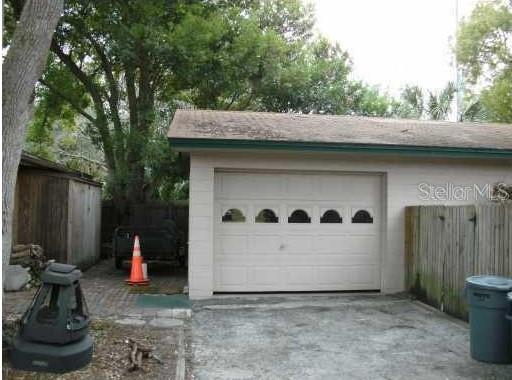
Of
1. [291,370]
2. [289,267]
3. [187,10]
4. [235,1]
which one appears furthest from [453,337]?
[235,1]

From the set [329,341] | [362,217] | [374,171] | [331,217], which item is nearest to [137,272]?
[331,217]

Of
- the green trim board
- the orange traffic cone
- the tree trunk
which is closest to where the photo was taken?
the tree trunk

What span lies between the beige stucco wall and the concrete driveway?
2.35 feet

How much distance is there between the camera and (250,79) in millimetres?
18141

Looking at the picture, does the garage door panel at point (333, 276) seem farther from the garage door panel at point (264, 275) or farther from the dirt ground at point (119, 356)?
the dirt ground at point (119, 356)

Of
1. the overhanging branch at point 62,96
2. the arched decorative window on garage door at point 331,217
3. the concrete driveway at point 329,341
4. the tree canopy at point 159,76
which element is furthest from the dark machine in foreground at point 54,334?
the overhanging branch at point 62,96

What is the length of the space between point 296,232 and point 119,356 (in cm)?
488

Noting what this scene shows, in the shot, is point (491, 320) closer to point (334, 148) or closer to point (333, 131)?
point (334, 148)

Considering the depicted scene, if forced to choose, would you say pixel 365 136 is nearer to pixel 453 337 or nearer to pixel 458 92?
pixel 453 337

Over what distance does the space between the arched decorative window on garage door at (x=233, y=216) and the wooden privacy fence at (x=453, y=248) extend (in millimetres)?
3192

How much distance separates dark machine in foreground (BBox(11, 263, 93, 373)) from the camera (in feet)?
17.1

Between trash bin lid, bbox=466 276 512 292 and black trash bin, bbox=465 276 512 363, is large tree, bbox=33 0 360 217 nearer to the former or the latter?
trash bin lid, bbox=466 276 512 292

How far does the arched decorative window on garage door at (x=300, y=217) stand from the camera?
33.1 ft

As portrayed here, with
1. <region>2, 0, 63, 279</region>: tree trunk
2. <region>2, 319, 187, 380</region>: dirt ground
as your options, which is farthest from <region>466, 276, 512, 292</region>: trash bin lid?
<region>2, 0, 63, 279</region>: tree trunk
